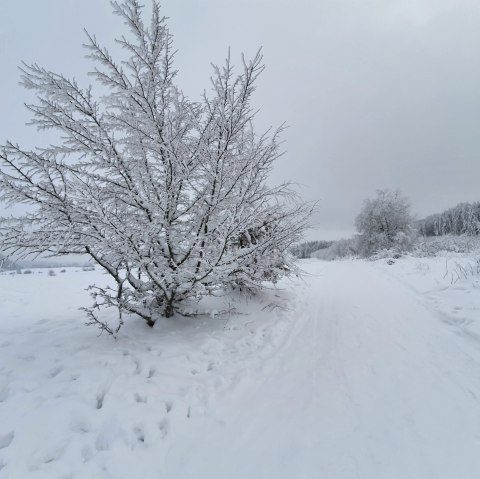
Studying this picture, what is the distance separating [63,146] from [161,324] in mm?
3078

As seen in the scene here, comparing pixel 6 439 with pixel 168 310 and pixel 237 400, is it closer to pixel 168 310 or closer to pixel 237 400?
pixel 237 400

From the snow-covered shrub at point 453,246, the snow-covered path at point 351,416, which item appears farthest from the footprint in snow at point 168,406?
the snow-covered shrub at point 453,246

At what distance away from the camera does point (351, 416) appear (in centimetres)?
264

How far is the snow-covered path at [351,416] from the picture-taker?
2.10 m

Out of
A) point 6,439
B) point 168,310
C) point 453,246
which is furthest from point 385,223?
point 6,439

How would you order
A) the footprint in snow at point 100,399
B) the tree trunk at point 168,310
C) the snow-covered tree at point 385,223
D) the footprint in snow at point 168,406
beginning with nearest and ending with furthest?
the footprint in snow at point 100,399, the footprint in snow at point 168,406, the tree trunk at point 168,310, the snow-covered tree at point 385,223

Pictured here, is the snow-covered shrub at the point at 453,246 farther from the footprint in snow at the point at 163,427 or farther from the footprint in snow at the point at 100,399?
the footprint in snow at the point at 100,399

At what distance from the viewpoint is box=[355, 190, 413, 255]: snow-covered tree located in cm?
3222

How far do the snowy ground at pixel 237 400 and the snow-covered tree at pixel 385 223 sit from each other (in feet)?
101

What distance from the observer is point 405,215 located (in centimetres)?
3250

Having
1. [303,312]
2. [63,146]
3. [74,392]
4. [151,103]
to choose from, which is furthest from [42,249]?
[303,312]

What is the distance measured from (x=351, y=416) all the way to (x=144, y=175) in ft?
12.9

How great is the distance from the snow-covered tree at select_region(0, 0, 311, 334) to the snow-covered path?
1810mm

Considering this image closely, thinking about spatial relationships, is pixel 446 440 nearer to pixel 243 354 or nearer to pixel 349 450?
pixel 349 450
